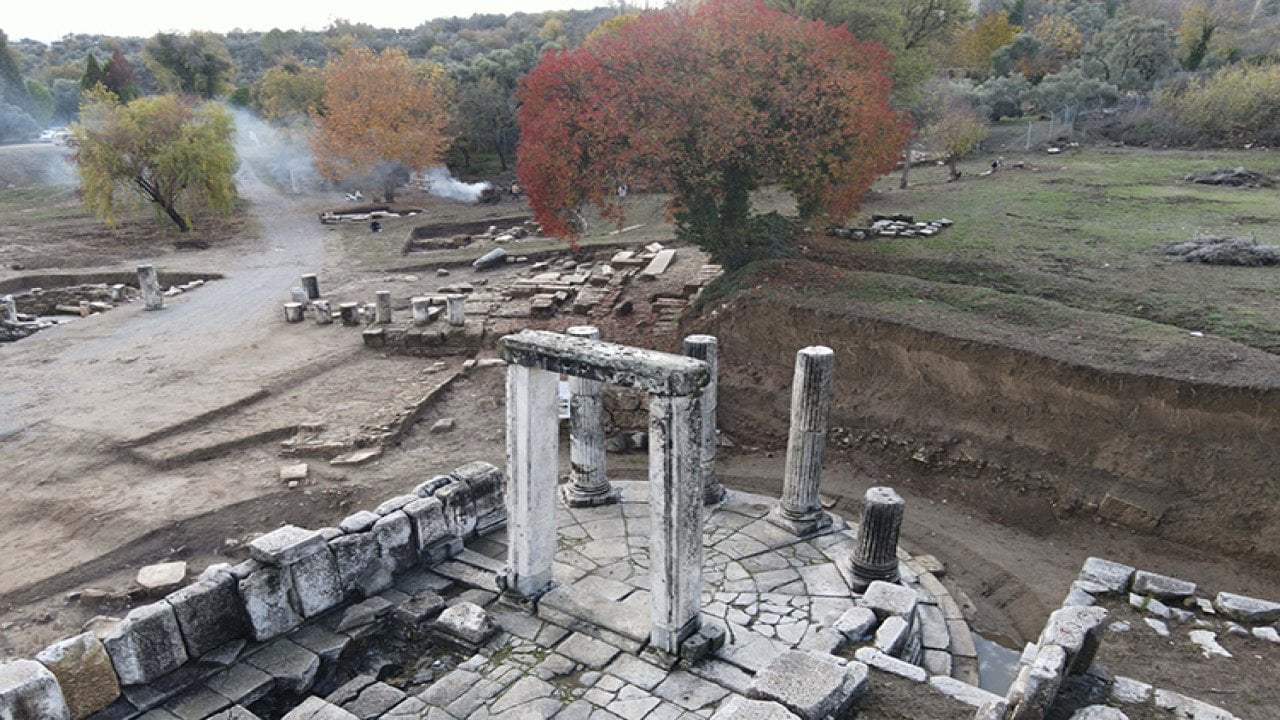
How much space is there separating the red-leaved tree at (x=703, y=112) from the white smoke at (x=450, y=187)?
73.7ft

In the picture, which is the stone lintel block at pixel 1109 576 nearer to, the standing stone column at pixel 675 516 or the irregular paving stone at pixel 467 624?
the standing stone column at pixel 675 516

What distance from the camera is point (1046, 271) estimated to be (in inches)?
654

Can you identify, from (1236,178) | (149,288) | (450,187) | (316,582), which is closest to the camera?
(316,582)

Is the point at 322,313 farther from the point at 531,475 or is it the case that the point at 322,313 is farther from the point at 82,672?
the point at 82,672

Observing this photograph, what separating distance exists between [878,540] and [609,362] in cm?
418

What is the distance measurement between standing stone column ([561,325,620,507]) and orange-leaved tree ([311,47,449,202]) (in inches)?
1042

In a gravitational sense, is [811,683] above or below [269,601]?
above

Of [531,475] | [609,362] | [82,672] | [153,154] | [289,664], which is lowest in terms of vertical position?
[289,664]

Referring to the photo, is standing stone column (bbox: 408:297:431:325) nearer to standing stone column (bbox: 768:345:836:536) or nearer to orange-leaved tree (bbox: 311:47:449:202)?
standing stone column (bbox: 768:345:836:536)

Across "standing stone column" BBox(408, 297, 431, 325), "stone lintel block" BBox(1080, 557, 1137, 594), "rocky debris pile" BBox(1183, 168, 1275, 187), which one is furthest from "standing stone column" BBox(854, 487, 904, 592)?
"rocky debris pile" BBox(1183, 168, 1275, 187)

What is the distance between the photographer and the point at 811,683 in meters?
6.67

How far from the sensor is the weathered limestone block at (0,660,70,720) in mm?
6547


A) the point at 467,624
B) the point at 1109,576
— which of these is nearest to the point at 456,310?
the point at 467,624

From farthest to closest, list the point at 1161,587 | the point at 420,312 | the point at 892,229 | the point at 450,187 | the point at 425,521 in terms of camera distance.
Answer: the point at 450,187 → the point at 892,229 → the point at 420,312 → the point at 425,521 → the point at 1161,587
